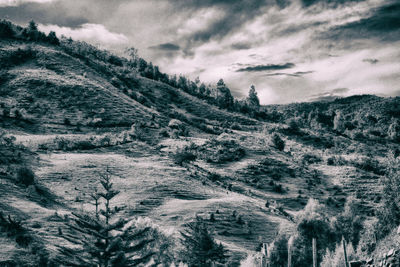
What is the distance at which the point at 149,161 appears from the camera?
6794cm

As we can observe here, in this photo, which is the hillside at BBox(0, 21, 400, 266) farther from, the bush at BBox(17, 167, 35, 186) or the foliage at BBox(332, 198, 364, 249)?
the foliage at BBox(332, 198, 364, 249)

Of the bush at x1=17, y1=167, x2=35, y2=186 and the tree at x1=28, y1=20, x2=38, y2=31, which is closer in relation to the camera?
the bush at x1=17, y1=167, x2=35, y2=186

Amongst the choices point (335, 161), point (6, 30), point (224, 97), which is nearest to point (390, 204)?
point (335, 161)

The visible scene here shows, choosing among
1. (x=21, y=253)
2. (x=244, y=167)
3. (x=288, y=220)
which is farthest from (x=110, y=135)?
(x=21, y=253)

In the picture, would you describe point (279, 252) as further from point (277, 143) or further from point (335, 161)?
point (277, 143)

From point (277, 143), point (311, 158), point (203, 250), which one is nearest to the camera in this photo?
point (203, 250)

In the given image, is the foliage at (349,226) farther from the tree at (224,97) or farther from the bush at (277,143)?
the tree at (224,97)

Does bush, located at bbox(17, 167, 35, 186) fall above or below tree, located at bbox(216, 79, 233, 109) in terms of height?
below

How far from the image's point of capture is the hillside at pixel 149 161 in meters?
43.3

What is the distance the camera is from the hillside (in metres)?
43.3

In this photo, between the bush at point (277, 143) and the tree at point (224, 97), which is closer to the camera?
the bush at point (277, 143)

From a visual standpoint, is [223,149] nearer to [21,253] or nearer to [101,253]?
[21,253]

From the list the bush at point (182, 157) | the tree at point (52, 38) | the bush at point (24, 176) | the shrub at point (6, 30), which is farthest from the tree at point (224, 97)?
the bush at point (24, 176)

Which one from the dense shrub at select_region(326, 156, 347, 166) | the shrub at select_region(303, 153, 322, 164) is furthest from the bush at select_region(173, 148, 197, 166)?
the dense shrub at select_region(326, 156, 347, 166)
